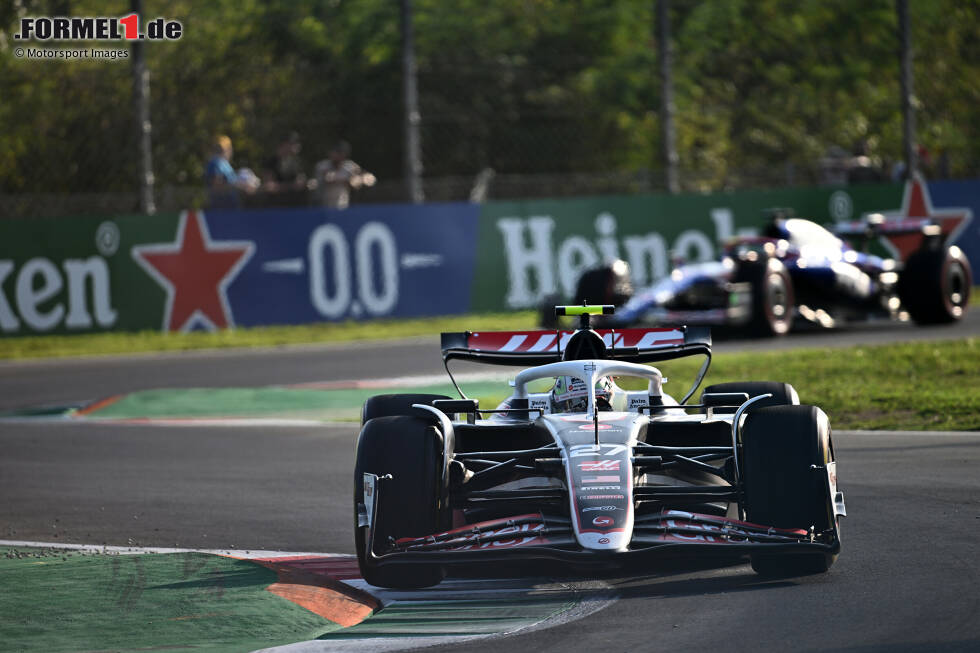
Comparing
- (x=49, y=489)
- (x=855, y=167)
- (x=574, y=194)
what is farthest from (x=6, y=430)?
(x=855, y=167)

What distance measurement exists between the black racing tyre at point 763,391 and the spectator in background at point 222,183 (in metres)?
13.1

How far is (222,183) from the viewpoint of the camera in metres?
20.5

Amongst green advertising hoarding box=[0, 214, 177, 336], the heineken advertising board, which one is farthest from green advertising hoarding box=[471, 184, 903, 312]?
green advertising hoarding box=[0, 214, 177, 336]

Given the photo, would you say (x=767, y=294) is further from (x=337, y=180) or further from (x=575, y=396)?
(x=575, y=396)

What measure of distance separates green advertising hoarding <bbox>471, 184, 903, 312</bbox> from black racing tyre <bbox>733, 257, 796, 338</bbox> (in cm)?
332

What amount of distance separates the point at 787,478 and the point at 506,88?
2149 cm

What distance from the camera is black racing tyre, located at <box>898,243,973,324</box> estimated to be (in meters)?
19.1

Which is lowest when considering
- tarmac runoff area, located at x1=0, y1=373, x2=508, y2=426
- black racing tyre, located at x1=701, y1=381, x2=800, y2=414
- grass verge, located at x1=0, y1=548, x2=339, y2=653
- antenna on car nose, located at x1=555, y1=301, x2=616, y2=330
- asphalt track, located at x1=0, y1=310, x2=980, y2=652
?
asphalt track, located at x1=0, y1=310, x2=980, y2=652

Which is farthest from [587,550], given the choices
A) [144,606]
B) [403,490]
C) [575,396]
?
[144,606]

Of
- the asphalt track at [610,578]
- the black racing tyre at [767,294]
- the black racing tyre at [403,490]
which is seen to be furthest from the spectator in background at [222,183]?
the black racing tyre at [403,490]

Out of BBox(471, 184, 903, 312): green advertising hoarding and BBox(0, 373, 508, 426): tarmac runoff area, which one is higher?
BBox(471, 184, 903, 312): green advertising hoarding

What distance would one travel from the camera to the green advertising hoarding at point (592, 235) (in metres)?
21.4

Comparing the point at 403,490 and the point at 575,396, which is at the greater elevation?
the point at 575,396

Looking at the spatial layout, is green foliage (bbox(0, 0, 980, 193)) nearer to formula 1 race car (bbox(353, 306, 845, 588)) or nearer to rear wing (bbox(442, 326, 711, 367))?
rear wing (bbox(442, 326, 711, 367))
